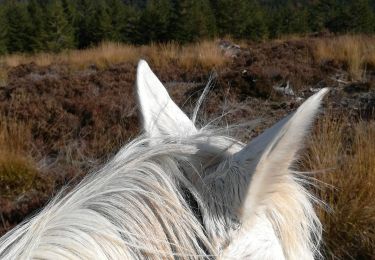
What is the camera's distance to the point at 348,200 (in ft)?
8.64

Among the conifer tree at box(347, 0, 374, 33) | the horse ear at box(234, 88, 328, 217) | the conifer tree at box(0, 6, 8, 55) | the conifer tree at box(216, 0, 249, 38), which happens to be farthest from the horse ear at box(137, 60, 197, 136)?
the conifer tree at box(347, 0, 374, 33)

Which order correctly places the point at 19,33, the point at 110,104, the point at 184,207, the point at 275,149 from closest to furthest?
1. the point at 275,149
2. the point at 184,207
3. the point at 110,104
4. the point at 19,33

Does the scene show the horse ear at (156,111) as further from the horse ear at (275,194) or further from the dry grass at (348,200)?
the dry grass at (348,200)

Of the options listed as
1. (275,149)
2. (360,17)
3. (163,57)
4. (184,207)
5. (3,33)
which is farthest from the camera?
(360,17)

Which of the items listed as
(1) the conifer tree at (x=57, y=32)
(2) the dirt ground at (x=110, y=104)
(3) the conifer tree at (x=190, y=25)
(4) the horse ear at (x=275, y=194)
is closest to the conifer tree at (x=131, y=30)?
(1) the conifer tree at (x=57, y=32)

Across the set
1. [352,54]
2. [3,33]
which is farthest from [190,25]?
[352,54]

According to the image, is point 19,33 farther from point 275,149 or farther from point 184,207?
point 275,149

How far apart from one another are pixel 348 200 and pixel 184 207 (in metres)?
2.13

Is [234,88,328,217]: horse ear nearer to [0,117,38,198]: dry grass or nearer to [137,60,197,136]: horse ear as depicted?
[137,60,197,136]: horse ear

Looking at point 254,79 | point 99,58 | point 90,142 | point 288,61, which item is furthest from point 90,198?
point 99,58

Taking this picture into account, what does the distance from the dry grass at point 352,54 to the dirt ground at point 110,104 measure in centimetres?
23

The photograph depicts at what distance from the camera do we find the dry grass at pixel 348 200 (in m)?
2.53

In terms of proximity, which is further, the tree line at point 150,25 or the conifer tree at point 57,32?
the conifer tree at point 57,32

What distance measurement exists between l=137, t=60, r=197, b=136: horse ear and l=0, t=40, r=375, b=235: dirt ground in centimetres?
165
